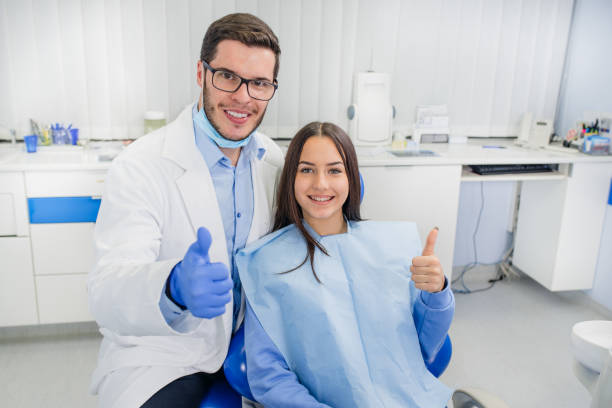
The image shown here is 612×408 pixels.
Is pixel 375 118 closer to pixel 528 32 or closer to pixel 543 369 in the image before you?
pixel 528 32

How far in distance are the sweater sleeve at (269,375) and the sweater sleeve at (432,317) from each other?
37cm

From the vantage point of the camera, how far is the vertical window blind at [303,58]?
2.60m

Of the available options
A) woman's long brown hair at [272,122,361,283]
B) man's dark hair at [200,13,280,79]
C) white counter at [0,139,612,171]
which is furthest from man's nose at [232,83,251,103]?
white counter at [0,139,612,171]

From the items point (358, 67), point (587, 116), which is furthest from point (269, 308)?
point (587, 116)

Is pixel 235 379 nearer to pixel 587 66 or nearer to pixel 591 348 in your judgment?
pixel 591 348

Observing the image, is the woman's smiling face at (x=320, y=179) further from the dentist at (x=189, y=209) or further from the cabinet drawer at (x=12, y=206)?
the cabinet drawer at (x=12, y=206)

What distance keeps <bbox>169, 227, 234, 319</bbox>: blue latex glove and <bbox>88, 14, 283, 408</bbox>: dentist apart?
6.0 inches

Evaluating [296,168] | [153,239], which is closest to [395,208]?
[296,168]

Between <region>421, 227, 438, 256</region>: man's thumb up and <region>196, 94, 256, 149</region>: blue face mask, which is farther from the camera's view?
<region>196, 94, 256, 149</region>: blue face mask

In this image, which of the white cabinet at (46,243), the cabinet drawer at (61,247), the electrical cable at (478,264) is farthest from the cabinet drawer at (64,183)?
the electrical cable at (478,264)

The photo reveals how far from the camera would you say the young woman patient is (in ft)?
4.18

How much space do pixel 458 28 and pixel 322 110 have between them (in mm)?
1022

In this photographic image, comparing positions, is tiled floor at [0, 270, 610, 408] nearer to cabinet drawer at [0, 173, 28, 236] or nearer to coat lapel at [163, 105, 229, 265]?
cabinet drawer at [0, 173, 28, 236]

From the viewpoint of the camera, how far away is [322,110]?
298cm
